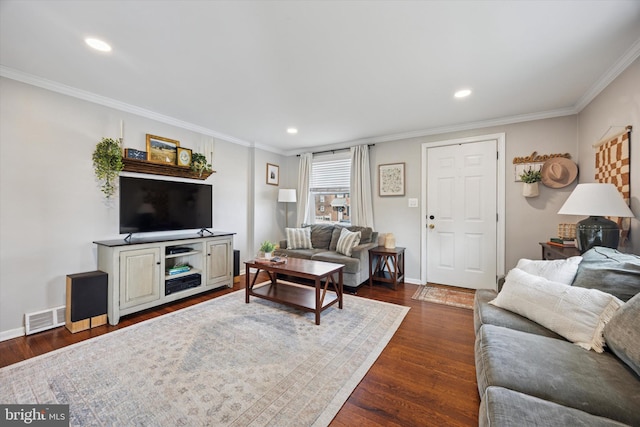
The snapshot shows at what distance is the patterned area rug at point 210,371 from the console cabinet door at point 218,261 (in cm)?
89

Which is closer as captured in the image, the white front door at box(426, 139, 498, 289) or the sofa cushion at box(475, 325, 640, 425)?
the sofa cushion at box(475, 325, 640, 425)

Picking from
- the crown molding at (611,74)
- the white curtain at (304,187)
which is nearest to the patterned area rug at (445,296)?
the white curtain at (304,187)

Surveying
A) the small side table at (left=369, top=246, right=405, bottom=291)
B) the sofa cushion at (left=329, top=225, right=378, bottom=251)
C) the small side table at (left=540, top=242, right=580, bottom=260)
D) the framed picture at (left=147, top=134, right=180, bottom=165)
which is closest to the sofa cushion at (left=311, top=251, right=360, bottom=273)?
the sofa cushion at (left=329, top=225, right=378, bottom=251)

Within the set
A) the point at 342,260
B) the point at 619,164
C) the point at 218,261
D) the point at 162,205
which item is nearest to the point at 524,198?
the point at 619,164

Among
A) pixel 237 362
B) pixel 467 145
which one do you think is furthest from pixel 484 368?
pixel 467 145

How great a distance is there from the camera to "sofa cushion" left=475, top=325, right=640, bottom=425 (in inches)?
37.7

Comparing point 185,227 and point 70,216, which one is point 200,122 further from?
point 70,216

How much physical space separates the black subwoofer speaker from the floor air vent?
72mm

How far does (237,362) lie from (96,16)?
2582 mm

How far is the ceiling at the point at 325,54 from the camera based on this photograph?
1595 millimetres

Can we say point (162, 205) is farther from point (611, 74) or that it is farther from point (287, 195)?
point (611, 74)

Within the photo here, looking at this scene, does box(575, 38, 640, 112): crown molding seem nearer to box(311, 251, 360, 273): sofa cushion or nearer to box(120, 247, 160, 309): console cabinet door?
box(311, 251, 360, 273): sofa cushion

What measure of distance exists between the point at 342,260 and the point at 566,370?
105 inches

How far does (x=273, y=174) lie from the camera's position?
5211 millimetres
